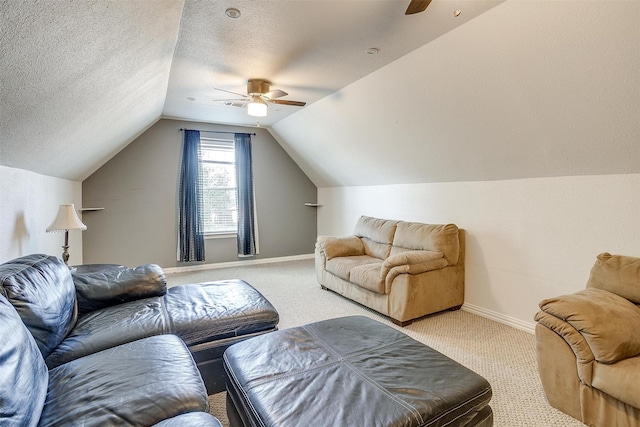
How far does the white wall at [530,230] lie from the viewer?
243 centimetres

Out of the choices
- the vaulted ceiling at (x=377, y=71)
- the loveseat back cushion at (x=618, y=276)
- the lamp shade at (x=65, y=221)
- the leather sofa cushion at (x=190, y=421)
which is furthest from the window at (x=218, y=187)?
the loveseat back cushion at (x=618, y=276)

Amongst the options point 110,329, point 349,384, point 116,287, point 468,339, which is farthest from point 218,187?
point 349,384

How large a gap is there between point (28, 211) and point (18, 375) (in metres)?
2.39

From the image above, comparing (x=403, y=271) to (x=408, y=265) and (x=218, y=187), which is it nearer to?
(x=408, y=265)

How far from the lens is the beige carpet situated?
1.85 metres

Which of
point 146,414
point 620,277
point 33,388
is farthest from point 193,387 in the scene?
point 620,277

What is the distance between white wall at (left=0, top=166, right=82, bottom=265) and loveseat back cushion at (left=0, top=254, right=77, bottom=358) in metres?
0.80

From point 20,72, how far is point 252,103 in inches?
78.0

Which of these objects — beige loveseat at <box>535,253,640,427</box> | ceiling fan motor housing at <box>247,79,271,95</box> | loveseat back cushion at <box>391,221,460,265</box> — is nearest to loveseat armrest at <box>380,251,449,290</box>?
loveseat back cushion at <box>391,221,460,265</box>

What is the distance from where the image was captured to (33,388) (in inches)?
43.7

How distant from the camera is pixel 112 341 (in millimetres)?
1736

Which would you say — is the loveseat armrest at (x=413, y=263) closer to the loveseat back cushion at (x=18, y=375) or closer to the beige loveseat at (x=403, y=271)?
the beige loveseat at (x=403, y=271)

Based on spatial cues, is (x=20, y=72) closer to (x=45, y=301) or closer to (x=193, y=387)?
→ (x=45, y=301)

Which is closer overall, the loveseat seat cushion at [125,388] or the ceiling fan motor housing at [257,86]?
the loveseat seat cushion at [125,388]
